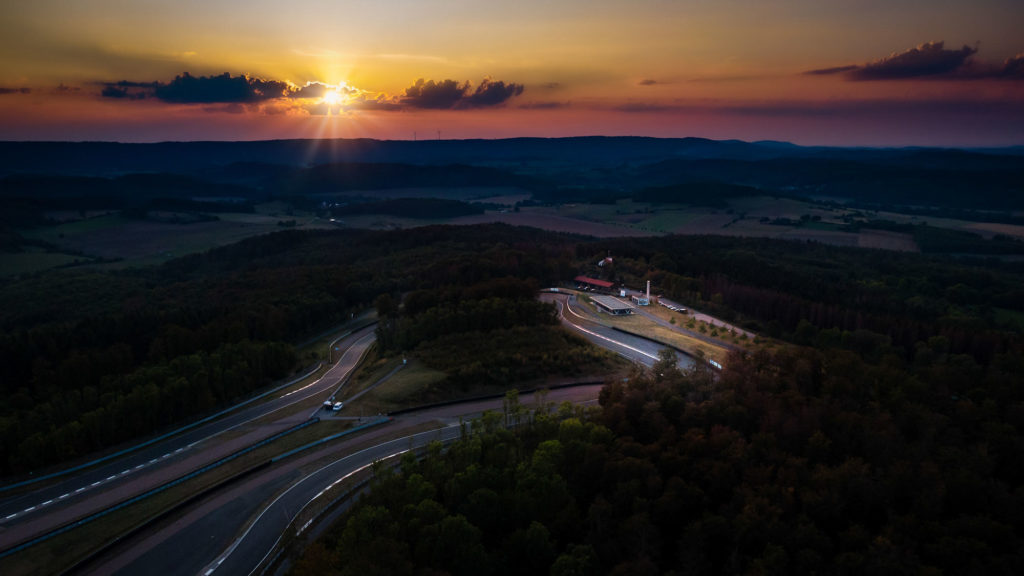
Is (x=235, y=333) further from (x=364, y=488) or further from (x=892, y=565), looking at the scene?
(x=892, y=565)

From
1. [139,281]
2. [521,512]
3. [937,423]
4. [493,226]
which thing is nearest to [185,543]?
[521,512]

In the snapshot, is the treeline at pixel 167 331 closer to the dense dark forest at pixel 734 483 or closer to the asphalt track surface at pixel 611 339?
the asphalt track surface at pixel 611 339

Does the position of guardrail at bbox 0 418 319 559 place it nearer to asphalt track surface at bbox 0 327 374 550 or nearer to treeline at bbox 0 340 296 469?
asphalt track surface at bbox 0 327 374 550

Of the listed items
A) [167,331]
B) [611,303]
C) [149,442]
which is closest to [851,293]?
[611,303]

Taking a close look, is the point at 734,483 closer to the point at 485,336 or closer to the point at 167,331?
the point at 485,336

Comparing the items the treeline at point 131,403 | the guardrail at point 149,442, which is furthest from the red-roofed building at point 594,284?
the treeline at point 131,403

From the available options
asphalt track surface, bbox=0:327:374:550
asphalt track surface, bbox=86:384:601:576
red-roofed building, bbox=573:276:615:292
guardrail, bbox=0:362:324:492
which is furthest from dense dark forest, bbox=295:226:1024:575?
red-roofed building, bbox=573:276:615:292
